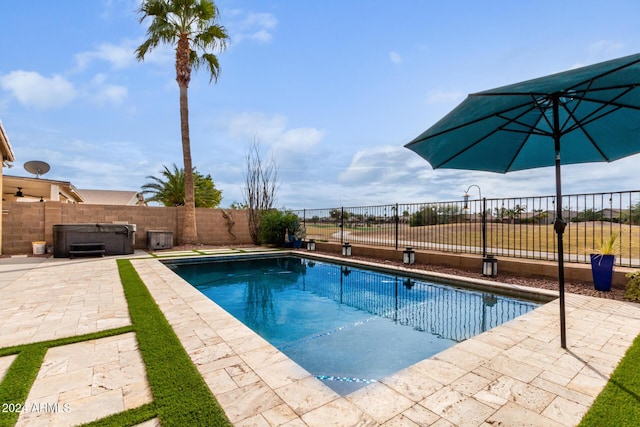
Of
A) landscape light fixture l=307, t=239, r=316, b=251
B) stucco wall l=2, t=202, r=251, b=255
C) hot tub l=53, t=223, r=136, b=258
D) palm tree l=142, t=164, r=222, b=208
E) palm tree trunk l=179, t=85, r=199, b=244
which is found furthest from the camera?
palm tree l=142, t=164, r=222, b=208

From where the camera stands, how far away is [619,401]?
1884 mm

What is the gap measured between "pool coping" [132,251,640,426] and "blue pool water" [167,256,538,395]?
1.62ft

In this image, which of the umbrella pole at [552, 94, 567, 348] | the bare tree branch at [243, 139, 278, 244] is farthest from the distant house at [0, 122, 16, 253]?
the umbrella pole at [552, 94, 567, 348]

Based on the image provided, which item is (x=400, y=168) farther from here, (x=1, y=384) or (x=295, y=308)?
(x=1, y=384)

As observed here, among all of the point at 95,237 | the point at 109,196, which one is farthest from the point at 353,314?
the point at 109,196

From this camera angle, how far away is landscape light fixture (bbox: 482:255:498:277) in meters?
6.15

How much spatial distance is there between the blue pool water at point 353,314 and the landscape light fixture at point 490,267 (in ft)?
2.98

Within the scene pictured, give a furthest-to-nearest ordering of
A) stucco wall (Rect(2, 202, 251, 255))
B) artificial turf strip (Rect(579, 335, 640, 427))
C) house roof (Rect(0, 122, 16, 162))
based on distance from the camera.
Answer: stucco wall (Rect(2, 202, 251, 255))
house roof (Rect(0, 122, 16, 162))
artificial turf strip (Rect(579, 335, 640, 427))

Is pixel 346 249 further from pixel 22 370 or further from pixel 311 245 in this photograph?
pixel 22 370

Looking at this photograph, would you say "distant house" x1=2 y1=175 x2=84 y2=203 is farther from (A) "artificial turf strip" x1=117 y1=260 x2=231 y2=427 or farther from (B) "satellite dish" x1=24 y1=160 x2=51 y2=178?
(A) "artificial turf strip" x1=117 y1=260 x2=231 y2=427

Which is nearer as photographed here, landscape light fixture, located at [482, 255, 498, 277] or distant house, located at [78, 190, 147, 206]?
landscape light fixture, located at [482, 255, 498, 277]

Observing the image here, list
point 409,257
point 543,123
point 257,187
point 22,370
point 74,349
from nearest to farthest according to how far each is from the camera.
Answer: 1. point 22,370
2. point 74,349
3. point 543,123
4. point 409,257
5. point 257,187

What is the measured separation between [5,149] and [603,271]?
1593 cm

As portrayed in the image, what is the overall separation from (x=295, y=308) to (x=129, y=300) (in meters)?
2.55
